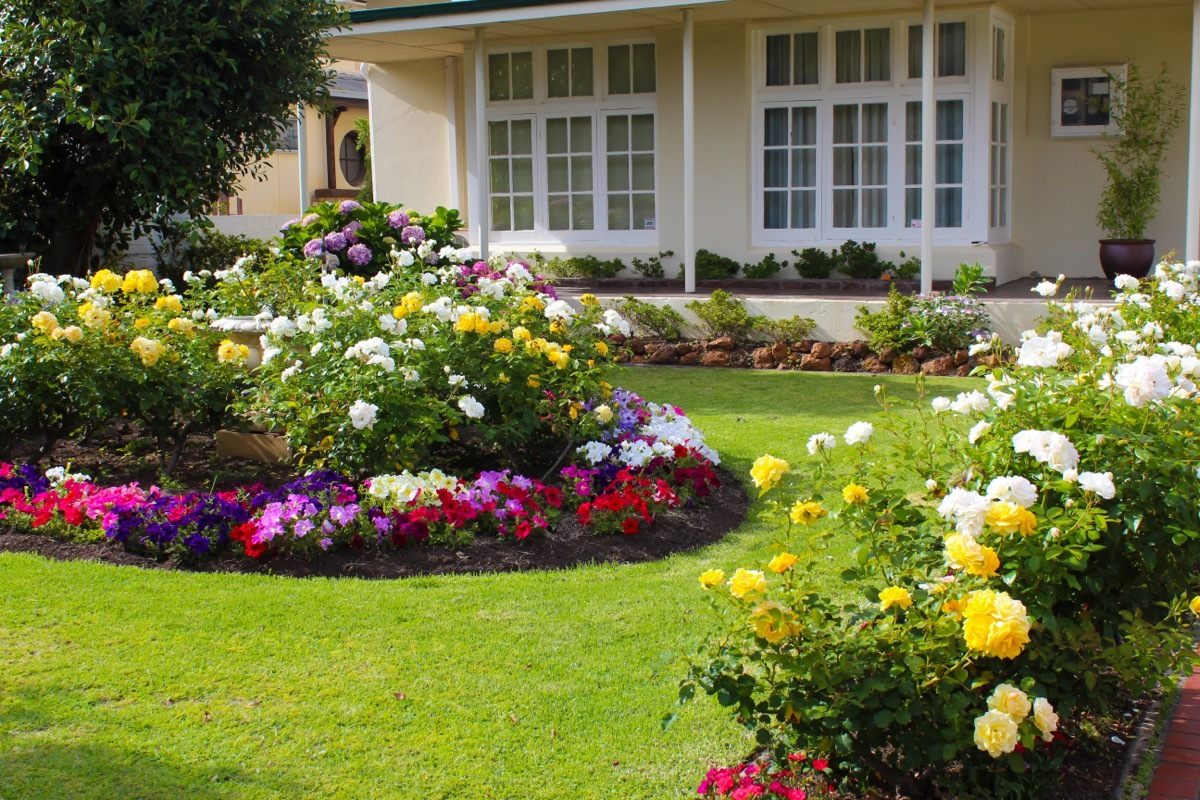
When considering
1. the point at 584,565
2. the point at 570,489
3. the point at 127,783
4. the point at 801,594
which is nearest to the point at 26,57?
the point at 570,489

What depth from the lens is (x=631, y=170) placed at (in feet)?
47.8

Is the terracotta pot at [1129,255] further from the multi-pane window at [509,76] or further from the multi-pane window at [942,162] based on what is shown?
the multi-pane window at [509,76]

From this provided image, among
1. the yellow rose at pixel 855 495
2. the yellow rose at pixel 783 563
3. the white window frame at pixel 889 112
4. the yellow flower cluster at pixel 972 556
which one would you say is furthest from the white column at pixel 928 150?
the yellow flower cluster at pixel 972 556

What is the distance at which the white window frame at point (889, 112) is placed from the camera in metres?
12.7

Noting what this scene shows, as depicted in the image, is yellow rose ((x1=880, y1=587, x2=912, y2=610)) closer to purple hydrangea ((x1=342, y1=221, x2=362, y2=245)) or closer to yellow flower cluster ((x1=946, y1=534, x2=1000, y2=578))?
yellow flower cluster ((x1=946, y1=534, x2=1000, y2=578))

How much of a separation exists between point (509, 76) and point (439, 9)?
1.83m

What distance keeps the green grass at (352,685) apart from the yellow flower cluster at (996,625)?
849mm

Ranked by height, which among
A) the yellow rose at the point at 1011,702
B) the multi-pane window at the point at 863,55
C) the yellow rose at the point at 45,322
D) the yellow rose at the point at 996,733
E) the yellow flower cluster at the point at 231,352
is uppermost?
the multi-pane window at the point at 863,55

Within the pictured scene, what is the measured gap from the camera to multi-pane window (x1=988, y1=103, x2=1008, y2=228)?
1309cm

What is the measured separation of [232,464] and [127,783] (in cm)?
376

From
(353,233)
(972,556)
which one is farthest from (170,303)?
(972,556)

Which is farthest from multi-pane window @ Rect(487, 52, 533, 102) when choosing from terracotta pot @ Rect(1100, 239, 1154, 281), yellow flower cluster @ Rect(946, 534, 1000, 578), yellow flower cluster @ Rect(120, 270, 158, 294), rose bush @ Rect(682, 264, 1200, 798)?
yellow flower cluster @ Rect(946, 534, 1000, 578)

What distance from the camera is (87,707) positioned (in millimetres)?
3895

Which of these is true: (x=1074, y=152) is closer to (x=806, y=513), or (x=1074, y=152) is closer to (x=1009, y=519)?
(x=806, y=513)
